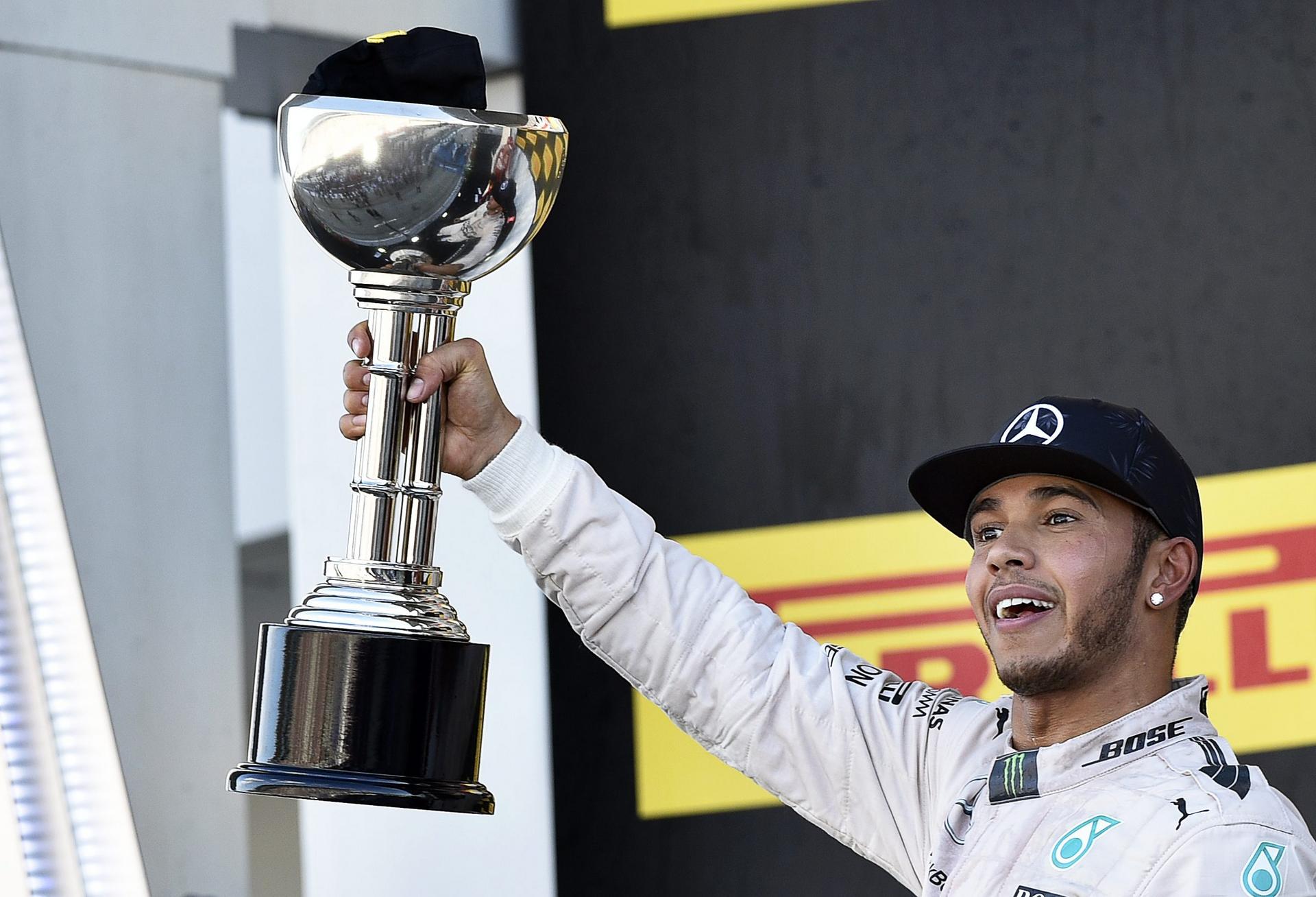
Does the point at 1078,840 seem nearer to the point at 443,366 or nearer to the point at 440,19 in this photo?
the point at 443,366

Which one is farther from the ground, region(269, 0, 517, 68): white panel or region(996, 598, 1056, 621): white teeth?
region(269, 0, 517, 68): white panel

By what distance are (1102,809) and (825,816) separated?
0.42 metres

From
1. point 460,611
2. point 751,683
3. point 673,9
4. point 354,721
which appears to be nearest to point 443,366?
point 354,721

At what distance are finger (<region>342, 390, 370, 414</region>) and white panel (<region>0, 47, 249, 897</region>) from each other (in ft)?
3.91

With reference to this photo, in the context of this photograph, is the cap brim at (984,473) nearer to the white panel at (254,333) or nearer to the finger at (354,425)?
the finger at (354,425)

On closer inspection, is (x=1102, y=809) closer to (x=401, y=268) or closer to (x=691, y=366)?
(x=401, y=268)

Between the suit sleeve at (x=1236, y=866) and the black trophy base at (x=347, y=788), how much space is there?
0.58 meters

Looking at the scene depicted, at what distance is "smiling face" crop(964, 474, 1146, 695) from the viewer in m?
1.61

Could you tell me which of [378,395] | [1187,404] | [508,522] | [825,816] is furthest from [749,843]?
[378,395]

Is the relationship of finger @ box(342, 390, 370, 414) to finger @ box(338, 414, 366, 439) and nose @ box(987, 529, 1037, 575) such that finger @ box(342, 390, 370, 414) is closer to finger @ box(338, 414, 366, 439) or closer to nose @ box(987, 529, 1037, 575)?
finger @ box(338, 414, 366, 439)

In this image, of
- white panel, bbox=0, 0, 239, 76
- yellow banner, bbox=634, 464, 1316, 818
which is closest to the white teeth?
yellow banner, bbox=634, 464, 1316, 818

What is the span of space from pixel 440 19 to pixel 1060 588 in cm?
150

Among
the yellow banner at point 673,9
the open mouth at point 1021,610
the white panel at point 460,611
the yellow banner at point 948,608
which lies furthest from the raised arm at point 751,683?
the yellow banner at point 673,9

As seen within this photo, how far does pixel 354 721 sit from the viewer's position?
1.27 m
